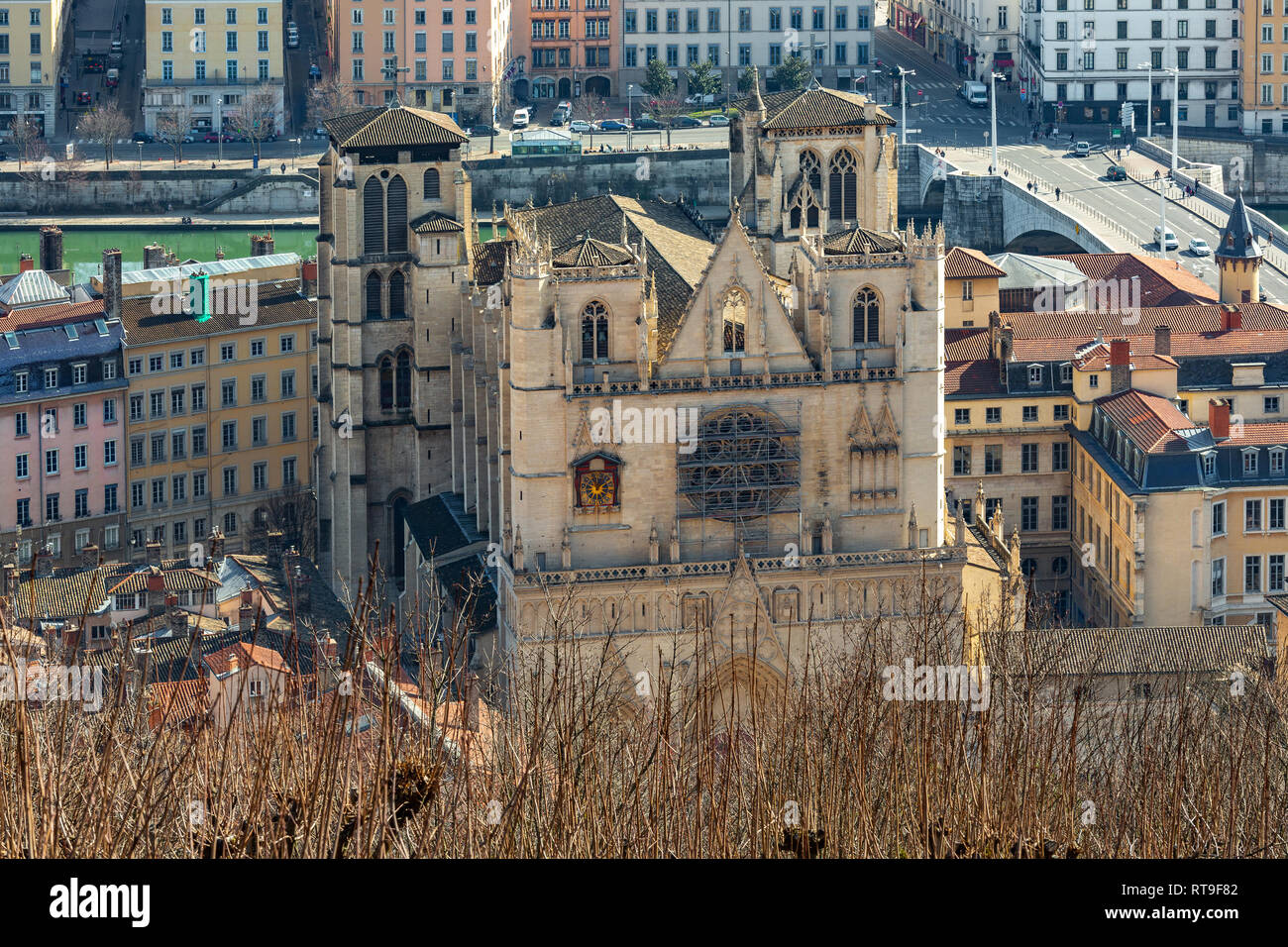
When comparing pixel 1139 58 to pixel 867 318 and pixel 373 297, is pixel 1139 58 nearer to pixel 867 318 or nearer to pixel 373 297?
pixel 373 297

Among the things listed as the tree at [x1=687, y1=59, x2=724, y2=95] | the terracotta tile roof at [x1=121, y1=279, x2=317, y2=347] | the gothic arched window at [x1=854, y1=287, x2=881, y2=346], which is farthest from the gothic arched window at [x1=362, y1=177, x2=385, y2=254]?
the tree at [x1=687, y1=59, x2=724, y2=95]

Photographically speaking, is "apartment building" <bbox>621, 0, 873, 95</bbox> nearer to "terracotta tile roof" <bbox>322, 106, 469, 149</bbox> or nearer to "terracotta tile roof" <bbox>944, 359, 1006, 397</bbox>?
"terracotta tile roof" <bbox>944, 359, 1006, 397</bbox>

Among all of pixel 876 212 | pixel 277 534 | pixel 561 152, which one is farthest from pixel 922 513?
pixel 561 152

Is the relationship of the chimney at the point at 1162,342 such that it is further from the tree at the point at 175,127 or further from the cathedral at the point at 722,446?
the tree at the point at 175,127

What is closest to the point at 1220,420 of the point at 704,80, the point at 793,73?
the point at 793,73

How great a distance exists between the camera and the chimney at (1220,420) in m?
89.6

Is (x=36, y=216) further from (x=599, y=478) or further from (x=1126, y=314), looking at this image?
(x=599, y=478)

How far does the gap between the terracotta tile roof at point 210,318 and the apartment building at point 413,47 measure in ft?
245

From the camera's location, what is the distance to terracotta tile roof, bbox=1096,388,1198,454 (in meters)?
88.7

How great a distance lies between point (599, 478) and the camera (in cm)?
7762

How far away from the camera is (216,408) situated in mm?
106938
